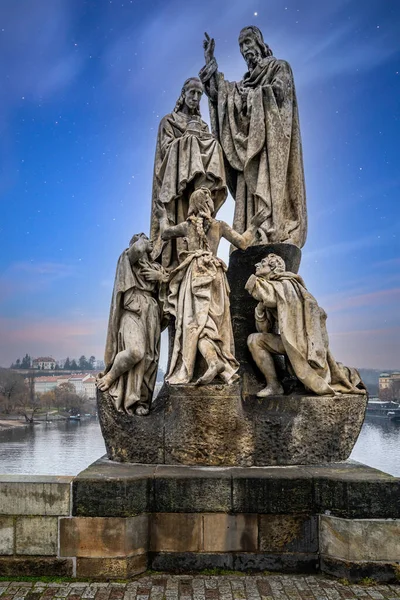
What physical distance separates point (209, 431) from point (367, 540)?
168 cm

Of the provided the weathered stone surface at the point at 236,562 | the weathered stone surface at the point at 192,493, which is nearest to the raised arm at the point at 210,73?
the weathered stone surface at the point at 192,493

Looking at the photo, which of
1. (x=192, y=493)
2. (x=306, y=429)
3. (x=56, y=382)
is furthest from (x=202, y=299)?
(x=56, y=382)

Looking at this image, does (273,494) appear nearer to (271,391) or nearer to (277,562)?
(277,562)

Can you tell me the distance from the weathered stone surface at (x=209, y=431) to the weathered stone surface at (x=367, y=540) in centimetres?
113

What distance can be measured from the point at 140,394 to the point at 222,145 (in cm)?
368

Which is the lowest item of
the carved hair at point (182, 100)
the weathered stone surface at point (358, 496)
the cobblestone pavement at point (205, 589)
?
the cobblestone pavement at point (205, 589)

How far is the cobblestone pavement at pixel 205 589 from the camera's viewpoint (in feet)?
12.9

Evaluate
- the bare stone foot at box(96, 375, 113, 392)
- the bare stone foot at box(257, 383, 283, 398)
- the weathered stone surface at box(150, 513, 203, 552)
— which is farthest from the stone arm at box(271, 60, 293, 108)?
the weathered stone surface at box(150, 513, 203, 552)

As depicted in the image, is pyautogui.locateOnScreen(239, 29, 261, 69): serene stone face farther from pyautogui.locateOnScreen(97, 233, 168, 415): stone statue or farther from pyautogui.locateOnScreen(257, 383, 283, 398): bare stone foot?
pyautogui.locateOnScreen(257, 383, 283, 398): bare stone foot

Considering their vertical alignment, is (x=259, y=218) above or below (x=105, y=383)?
above

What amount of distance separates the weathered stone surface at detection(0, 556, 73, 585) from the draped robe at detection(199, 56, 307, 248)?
13.8 ft

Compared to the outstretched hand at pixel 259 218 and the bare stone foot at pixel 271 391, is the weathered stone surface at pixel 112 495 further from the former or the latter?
the outstretched hand at pixel 259 218

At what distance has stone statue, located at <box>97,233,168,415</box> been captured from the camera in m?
5.57

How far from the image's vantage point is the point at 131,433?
17.7 feet
